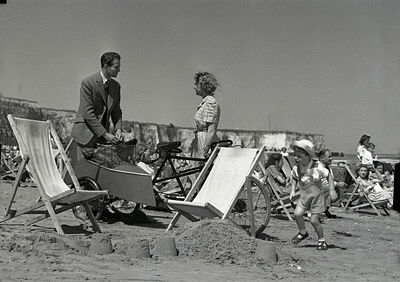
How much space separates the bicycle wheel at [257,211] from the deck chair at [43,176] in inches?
68.3

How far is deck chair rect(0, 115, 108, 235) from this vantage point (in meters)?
5.78

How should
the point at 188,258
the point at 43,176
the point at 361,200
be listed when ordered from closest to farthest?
the point at 188,258 → the point at 43,176 → the point at 361,200

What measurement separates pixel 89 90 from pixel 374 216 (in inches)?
244

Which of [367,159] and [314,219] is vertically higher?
[314,219]

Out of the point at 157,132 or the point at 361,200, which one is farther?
the point at 157,132

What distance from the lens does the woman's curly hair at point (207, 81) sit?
733 cm

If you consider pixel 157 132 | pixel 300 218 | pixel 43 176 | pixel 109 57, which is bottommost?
pixel 157 132

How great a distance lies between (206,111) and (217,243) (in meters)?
2.49

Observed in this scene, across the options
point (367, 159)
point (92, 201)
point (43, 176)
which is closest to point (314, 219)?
point (92, 201)

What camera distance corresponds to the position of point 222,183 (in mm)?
6465

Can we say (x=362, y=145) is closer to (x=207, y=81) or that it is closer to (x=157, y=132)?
(x=207, y=81)

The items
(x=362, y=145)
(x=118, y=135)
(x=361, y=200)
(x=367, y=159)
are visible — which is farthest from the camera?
(x=362, y=145)

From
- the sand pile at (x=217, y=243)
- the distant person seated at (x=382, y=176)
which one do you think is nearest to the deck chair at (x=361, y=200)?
the distant person seated at (x=382, y=176)

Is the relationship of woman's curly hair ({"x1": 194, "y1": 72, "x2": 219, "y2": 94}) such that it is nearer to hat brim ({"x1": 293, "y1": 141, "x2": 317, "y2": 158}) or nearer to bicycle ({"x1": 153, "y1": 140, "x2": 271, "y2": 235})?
bicycle ({"x1": 153, "y1": 140, "x2": 271, "y2": 235})
